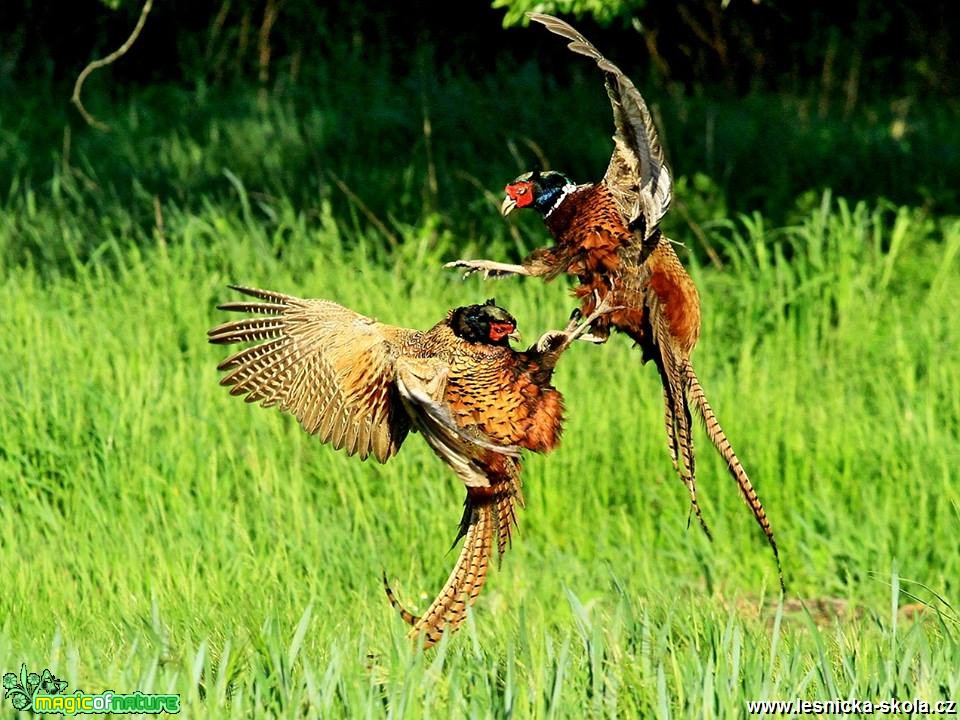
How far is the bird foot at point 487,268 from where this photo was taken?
117 inches

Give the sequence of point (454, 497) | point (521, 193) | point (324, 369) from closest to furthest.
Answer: point (324, 369)
point (521, 193)
point (454, 497)

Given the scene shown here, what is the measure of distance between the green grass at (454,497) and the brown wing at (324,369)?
1.46ft

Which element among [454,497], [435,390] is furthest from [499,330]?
[454,497]

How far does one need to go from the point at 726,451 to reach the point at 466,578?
2.17 ft

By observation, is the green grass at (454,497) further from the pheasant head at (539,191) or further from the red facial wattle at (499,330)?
the pheasant head at (539,191)

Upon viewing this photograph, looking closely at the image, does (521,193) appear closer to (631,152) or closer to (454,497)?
(631,152)

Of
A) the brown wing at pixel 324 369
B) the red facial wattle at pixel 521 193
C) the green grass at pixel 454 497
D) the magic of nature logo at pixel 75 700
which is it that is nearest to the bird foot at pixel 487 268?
the brown wing at pixel 324 369

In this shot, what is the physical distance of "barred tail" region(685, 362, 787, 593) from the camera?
3156 mm

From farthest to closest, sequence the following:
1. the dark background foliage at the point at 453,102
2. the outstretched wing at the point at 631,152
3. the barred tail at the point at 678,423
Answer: the dark background foliage at the point at 453,102
the barred tail at the point at 678,423
the outstretched wing at the point at 631,152

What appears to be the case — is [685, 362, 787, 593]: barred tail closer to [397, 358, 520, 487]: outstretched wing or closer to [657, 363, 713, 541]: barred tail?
[657, 363, 713, 541]: barred tail

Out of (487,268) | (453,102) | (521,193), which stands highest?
(453,102)

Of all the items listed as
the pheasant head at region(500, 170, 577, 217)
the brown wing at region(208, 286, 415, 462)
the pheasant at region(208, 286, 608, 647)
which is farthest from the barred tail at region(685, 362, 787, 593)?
the brown wing at region(208, 286, 415, 462)

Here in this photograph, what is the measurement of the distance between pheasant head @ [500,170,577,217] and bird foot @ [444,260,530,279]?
411 millimetres

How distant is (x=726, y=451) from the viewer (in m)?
3.31
